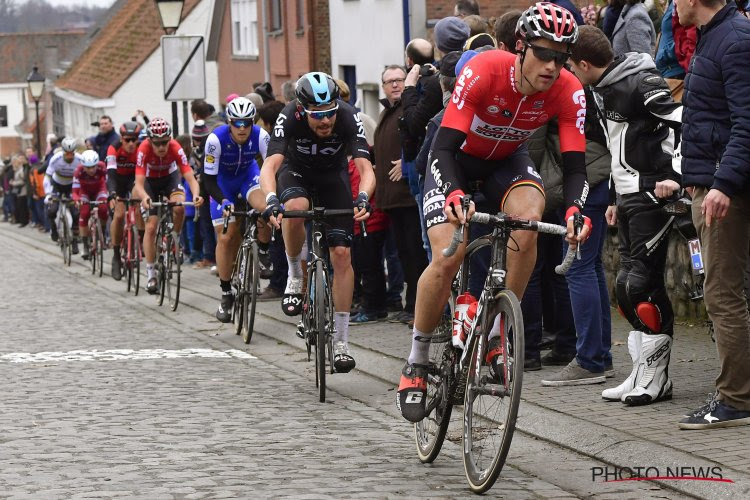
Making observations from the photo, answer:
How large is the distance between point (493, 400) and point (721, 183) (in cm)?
162

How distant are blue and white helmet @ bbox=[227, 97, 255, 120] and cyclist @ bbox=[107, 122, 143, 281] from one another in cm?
641

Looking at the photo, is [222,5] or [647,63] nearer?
[647,63]

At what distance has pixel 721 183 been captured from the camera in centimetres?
679

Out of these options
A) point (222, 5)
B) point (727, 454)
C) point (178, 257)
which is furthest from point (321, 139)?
point (222, 5)

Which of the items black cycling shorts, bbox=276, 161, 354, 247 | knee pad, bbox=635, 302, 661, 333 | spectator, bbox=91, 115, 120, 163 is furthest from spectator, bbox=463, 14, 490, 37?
spectator, bbox=91, 115, 120, 163

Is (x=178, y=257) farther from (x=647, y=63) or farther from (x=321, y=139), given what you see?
(x=647, y=63)

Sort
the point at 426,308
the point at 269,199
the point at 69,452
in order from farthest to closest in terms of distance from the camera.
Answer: the point at 269,199
the point at 69,452
the point at 426,308

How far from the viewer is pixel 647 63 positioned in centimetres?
803

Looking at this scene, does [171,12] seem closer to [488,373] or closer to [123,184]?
[123,184]

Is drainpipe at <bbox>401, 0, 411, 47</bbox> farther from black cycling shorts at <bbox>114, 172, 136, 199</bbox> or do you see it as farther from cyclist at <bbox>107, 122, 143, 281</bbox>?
black cycling shorts at <bbox>114, 172, 136, 199</bbox>

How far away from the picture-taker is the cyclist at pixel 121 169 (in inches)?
768

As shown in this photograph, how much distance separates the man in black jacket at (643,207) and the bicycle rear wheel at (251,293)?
5.06 metres

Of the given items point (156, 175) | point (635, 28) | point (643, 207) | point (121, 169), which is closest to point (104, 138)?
point (121, 169)

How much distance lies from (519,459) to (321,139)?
3745 millimetres
